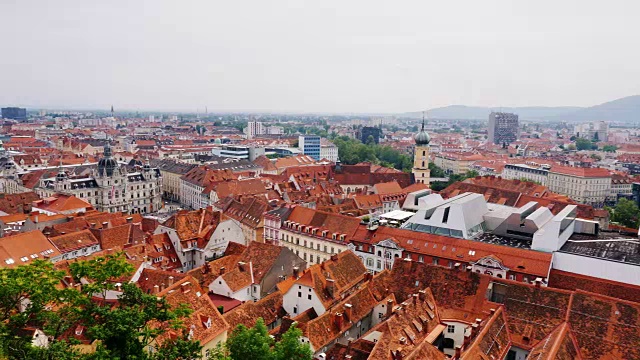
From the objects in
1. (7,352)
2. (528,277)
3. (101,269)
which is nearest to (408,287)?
(528,277)

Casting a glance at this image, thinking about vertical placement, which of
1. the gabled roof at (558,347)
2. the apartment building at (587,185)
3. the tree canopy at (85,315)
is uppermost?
the tree canopy at (85,315)

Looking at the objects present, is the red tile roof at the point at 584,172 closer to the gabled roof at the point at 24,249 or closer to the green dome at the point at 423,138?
the green dome at the point at 423,138

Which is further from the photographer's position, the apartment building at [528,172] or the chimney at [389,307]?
the apartment building at [528,172]

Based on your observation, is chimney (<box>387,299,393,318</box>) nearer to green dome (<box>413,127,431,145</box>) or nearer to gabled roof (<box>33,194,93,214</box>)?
gabled roof (<box>33,194,93,214</box>)

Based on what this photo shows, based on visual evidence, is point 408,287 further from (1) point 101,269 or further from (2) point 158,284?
(1) point 101,269

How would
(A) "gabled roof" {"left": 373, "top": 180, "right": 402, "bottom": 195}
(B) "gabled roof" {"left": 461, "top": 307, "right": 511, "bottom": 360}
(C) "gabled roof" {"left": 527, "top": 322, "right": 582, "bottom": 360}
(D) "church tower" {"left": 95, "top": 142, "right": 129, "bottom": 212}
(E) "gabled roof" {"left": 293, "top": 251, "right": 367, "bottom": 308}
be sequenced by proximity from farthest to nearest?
(D) "church tower" {"left": 95, "top": 142, "right": 129, "bottom": 212}
(A) "gabled roof" {"left": 373, "top": 180, "right": 402, "bottom": 195}
(E) "gabled roof" {"left": 293, "top": 251, "right": 367, "bottom": 308}
(B) "gabled roof" {"left": 461, "top": 307, "right": 511, "bottom": 360}
(C) "gabled roof" {"left": 527, "top": 322, "right": 582, "bottom": 360}

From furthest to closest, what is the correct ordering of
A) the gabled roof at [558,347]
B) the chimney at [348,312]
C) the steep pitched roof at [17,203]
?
the steep pitched roof at [17,203]
the chimney at [348,312]
the gabled roof at [558,347]

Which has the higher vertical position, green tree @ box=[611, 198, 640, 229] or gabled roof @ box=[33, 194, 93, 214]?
gabled roof @ box=[33, 194, 93, 214]

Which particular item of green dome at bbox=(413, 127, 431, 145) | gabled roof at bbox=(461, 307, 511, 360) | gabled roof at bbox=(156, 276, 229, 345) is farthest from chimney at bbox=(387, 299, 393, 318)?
green dome at bbox=(413, 127, 431, 145)

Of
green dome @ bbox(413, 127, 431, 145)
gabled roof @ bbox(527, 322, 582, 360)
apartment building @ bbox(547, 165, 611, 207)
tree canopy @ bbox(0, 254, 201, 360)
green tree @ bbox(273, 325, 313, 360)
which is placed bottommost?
apartment building @ bbox(547, 165, 611, 207)

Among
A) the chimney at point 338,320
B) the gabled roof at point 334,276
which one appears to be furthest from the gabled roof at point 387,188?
the chimney at point 338,320

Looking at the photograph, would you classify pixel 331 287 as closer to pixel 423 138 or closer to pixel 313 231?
pixel 313 231
